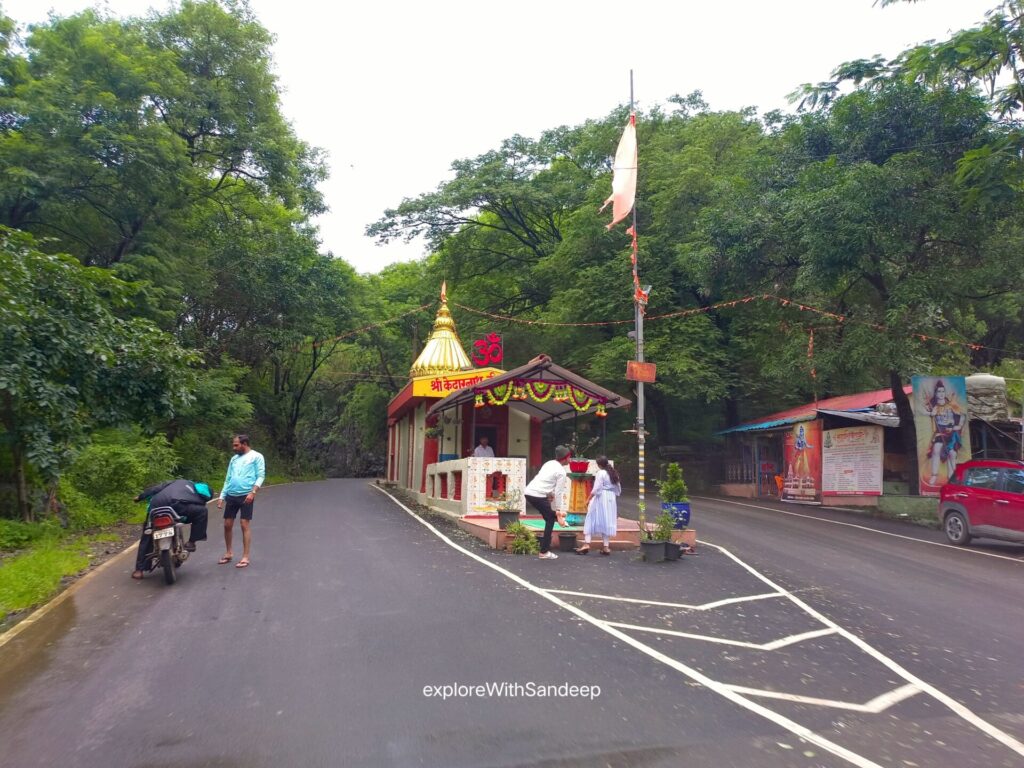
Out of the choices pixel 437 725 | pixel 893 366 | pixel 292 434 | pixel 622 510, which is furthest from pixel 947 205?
pixel 292 434

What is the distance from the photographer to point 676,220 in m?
26.1

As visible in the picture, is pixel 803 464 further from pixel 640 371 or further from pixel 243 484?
pixel 243 484

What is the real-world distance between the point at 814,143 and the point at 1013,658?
55.9 ft

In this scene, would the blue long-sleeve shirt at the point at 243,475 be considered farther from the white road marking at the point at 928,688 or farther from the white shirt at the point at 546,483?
the white road marking at the point at 928,688

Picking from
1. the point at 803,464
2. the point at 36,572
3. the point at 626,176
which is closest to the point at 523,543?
the point at 36,572

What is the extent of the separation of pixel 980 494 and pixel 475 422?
481 inches

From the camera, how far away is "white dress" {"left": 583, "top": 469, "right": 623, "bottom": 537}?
11336 millimetres

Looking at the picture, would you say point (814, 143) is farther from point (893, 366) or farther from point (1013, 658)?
point (1013, 658)

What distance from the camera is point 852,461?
2195 centimetres

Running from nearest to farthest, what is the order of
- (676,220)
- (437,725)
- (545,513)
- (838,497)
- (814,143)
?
(437,725)
(545,513)
(814,143)
(838,497)
(676,220)

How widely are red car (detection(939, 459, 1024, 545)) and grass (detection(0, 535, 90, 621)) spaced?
49.4 ft

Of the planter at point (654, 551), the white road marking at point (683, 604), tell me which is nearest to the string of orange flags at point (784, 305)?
the planter at point (654, 551)

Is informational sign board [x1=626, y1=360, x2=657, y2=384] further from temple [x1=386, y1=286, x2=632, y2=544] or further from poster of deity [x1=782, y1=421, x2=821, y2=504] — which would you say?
poster of deity [x1=782, y1=421, x2=821, y2=504]

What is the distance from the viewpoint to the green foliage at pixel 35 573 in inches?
296
